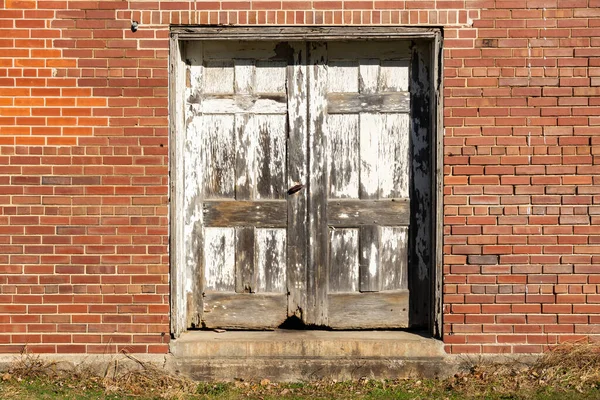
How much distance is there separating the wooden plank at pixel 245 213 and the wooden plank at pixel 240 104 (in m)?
0.74

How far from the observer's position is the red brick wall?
523cm

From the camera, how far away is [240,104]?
555cm

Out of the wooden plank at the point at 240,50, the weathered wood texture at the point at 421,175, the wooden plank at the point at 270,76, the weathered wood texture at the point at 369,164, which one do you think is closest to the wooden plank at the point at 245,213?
the weathered wood texture at the point at 369,164

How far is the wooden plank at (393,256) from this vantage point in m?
5.58

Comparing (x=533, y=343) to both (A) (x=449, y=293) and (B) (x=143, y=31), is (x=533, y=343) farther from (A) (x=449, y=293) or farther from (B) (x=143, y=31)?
(B) (x=143, y=31)

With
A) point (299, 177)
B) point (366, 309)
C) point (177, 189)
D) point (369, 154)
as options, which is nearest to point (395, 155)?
point (369, 154)

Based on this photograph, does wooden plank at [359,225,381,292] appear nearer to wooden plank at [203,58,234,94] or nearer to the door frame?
the door frame

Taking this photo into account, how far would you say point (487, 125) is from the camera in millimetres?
5254

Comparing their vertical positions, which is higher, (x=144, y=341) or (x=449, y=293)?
(x=449, y=293)

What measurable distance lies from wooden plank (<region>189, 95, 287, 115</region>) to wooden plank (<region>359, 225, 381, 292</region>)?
1.20 m

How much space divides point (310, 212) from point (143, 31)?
193 cm

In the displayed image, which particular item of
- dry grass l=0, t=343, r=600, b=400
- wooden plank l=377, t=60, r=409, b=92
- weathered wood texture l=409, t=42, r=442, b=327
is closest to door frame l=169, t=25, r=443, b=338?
weathered wood texture l=409, t=42, r=442, b=327

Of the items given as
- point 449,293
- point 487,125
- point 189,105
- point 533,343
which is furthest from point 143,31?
point 533,343

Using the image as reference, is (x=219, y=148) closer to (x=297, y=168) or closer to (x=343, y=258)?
(x=297, y=168)
